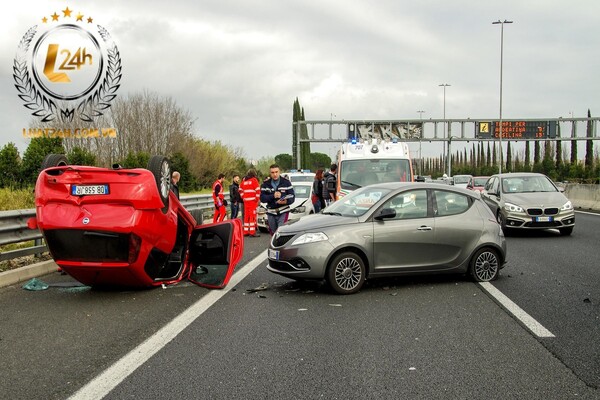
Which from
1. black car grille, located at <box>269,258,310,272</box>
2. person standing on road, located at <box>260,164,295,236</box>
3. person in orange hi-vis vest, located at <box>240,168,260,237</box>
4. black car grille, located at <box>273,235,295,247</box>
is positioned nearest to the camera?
black car grille, located at <box>269,258,310,272</box>

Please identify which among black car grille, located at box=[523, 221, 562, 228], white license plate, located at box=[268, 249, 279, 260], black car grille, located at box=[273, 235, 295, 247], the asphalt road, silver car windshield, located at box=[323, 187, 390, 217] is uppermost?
silver car windshield, located at box=[323, 187, 390, 217]

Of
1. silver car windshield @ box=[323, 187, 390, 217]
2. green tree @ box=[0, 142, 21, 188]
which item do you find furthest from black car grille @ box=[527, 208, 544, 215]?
green tree @ box=[0, 142, 21, 188]

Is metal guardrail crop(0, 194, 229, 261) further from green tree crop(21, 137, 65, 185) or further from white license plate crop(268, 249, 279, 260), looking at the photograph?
green tree crop(21, 137, 65, 185)

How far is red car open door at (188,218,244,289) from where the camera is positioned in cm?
881

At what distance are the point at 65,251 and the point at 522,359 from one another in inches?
204

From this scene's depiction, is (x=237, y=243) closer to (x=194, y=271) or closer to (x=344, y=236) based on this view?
(x=194, y=271)

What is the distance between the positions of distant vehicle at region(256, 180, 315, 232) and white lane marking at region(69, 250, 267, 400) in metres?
9.49

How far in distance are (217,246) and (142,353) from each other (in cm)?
379

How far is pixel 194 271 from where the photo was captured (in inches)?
377

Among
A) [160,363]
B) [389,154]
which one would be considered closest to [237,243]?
[160,363]

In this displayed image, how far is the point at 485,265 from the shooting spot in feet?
29.4

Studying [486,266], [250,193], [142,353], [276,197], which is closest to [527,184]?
[250,193]

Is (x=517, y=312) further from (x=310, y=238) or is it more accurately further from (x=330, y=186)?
(x=330, y=186)

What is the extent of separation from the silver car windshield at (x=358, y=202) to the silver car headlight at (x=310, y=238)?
75 cm
